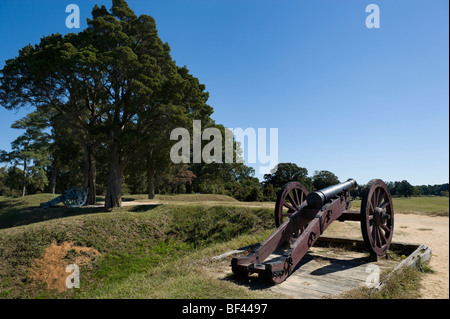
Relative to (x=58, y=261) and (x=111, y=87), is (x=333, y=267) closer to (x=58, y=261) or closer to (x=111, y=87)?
(x=58, y=261)

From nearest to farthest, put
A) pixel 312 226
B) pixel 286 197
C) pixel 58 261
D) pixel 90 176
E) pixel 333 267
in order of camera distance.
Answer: pixel 312 226 < pixel 333 267 < pixel 286 197 < pixel 58 261 < pixel 90 176

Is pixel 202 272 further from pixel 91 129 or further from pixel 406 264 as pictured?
pixel 91 129

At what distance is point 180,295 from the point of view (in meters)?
4.12

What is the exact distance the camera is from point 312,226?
5355 mm

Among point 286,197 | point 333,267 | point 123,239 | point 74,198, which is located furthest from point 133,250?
point 74,198

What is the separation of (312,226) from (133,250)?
28.5 feet

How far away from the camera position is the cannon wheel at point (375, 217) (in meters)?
5.80

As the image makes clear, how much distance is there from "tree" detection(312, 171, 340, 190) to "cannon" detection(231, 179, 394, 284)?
45.2 meters

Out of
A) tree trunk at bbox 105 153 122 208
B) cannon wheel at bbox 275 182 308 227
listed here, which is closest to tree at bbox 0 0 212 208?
tree trunk at bbox 105 153 122 208

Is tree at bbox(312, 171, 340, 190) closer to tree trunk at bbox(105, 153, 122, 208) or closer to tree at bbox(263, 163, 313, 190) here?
tree at bbox(263, 163, 313, 190)

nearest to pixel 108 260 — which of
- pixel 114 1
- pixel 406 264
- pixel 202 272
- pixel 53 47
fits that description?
pixel 202 272

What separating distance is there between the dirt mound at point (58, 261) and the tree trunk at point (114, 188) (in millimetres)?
7662

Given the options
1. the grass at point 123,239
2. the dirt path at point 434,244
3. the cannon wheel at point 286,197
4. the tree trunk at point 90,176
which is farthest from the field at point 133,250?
the tree trunk at point 90,176
